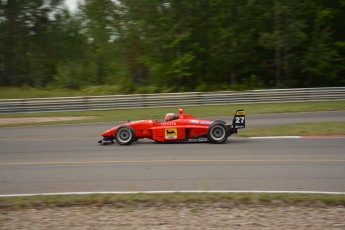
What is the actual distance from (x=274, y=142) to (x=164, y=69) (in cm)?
1711

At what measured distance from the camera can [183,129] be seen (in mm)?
12312

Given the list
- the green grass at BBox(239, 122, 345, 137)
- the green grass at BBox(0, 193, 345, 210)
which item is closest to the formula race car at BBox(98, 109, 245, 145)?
the green grass at BBox(239, 122, 345, 137)

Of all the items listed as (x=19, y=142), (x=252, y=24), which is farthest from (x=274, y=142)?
(x=252, y=24)

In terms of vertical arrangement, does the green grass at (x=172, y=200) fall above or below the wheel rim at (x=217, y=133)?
below

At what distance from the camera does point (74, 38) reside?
41.7 meters

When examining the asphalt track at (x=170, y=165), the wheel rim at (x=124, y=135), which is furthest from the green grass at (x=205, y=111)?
the wheel rim at (x=124, y=135)

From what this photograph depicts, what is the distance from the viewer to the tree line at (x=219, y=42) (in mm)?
27719

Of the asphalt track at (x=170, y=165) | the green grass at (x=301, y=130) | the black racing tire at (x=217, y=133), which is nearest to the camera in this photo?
the asphalt track at (x=170, y=165)

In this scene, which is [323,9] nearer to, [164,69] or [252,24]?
[252,24]

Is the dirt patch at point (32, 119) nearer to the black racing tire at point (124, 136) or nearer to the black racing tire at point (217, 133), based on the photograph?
the black racing tire at point (124, 136)

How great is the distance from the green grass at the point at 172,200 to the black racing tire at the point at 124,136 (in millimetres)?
5542

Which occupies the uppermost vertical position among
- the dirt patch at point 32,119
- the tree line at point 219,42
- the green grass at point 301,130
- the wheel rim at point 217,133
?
the tree line at point 219,42

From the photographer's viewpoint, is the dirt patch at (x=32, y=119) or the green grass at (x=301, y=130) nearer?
the green grass at (x=301, y=130)

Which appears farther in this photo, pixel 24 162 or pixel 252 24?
pixel 252 24
